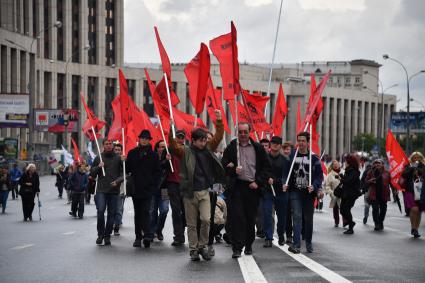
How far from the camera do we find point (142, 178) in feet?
51.8

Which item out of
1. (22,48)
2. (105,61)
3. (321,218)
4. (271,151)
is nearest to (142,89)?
(105,61)

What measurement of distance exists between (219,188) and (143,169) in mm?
1816

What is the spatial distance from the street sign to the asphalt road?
57.1 meters

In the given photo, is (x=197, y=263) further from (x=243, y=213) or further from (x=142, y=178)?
(x=142, y=178)

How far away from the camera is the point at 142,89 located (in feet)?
429

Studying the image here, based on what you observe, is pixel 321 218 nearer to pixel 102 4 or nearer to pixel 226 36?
pixel 226 36

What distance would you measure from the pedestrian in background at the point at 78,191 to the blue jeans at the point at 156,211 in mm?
8953

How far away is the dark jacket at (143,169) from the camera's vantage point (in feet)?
51.6

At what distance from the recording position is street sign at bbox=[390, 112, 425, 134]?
7631 centimetres

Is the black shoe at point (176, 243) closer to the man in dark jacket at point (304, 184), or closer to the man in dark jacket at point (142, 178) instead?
the man in dark jacket at point (142, 178)

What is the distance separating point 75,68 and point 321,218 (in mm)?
93958

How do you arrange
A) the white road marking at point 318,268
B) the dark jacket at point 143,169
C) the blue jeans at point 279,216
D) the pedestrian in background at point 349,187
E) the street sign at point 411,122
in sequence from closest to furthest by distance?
the white road marking at point 318,268 < the dark jacket at point 143,169 < the blue jeans at point 279,216 < the pedestrian in background at point 349,187 < the street sign at point 411,122

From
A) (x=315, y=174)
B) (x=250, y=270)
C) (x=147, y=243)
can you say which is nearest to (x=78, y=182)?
(x=147, y=243)

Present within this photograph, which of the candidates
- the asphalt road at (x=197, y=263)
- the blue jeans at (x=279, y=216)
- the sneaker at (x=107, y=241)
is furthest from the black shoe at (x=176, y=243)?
the blue jeans at (x=279, y=216)
